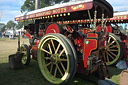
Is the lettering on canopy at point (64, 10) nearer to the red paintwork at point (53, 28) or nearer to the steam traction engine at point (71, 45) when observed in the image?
the steam traction engine at point (71, 45)

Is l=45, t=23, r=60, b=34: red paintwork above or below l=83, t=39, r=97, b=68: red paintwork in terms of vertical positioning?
above

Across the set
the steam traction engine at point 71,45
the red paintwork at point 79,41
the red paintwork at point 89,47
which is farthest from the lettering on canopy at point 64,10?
the red paintwork at point 79,41

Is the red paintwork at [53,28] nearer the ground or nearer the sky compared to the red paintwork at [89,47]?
nearer the sky

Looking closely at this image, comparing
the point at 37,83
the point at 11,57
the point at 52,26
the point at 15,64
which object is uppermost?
the point at 52,26

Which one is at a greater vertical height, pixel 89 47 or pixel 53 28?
pixel 53 28

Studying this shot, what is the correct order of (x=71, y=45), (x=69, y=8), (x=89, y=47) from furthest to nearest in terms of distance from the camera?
(x=69, y=8) < (x=89, y=47) < (x=71, y=45)

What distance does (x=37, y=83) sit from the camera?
8.93ft

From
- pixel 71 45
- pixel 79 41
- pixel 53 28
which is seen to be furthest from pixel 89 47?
pixel 53 28

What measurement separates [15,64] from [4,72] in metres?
0.39

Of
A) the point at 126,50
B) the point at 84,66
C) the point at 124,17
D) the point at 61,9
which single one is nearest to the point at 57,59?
the point at 84,66

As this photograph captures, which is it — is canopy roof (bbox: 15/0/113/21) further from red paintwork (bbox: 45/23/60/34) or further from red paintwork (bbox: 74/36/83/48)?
red paintwork (bbox: 74/36/83/48)

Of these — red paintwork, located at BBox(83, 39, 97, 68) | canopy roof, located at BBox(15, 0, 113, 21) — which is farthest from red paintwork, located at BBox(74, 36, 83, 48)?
canopy roof, located at BBox(15, 0, 113, 21)

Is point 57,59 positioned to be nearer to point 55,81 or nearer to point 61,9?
point 55,81

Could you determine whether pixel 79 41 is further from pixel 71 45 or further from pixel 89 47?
pixel 71 45
